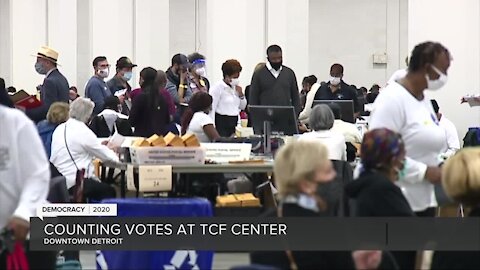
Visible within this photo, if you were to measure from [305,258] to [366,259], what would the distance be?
0.41 meters

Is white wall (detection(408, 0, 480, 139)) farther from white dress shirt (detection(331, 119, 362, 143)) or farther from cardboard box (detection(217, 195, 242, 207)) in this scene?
cardboard box (detection(217, 195, 242, 207))

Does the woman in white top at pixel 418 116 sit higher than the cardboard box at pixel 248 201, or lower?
higher

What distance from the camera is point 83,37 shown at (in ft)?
63.6

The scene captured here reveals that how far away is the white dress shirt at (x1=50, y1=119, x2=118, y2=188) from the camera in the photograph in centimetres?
837

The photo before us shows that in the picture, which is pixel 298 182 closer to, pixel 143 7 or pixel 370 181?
pixel 370 181

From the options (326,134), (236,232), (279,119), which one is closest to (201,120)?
(279,119)

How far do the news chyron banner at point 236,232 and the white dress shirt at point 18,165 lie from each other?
503mm

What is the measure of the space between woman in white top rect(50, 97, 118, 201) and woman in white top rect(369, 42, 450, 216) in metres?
3.70

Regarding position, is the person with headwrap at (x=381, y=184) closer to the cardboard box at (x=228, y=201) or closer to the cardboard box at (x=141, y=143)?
the cardboard box at (x=141, y=143)

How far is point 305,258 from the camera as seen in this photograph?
11.9 feet

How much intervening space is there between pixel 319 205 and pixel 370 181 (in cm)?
71

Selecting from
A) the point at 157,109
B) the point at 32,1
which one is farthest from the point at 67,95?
the point at 32,1

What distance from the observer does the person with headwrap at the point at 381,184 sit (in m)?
4.32

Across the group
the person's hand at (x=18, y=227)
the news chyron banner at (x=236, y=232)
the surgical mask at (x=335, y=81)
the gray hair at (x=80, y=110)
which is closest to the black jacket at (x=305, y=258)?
the news chyron banner at (x=236, y=232)
